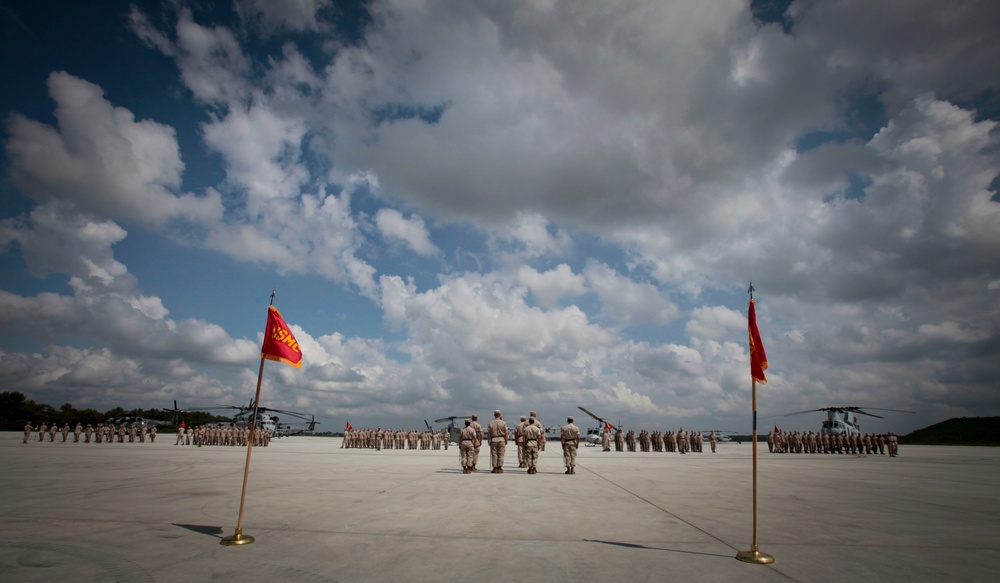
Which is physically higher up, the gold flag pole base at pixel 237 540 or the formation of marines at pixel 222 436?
the gold flag pole base at pixel 237 540

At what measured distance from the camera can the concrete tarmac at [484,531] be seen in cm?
464

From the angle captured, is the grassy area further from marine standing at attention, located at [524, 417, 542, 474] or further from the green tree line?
the green tree line

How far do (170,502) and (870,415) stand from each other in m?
45.7

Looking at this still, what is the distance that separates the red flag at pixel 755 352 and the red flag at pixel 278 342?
6.79m

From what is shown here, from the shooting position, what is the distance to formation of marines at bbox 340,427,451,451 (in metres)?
36.9

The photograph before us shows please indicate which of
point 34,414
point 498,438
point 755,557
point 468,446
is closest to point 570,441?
point 498,438

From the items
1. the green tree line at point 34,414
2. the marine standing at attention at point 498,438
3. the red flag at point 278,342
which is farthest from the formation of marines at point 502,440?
the green tree line at point 34,414

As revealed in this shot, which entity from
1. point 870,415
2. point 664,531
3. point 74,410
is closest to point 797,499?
point 664,531

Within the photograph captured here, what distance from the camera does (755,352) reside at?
22.2 ft

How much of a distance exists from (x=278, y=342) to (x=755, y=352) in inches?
282

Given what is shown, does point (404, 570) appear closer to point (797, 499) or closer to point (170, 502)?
point (170, 502)

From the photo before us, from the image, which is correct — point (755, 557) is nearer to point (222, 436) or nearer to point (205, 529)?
point (205, 529)

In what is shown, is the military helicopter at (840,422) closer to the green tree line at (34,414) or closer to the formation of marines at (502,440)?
the formation of marines at (502,440)

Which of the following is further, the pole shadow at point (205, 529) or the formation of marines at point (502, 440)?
the formation of marines at point (502, 440)
